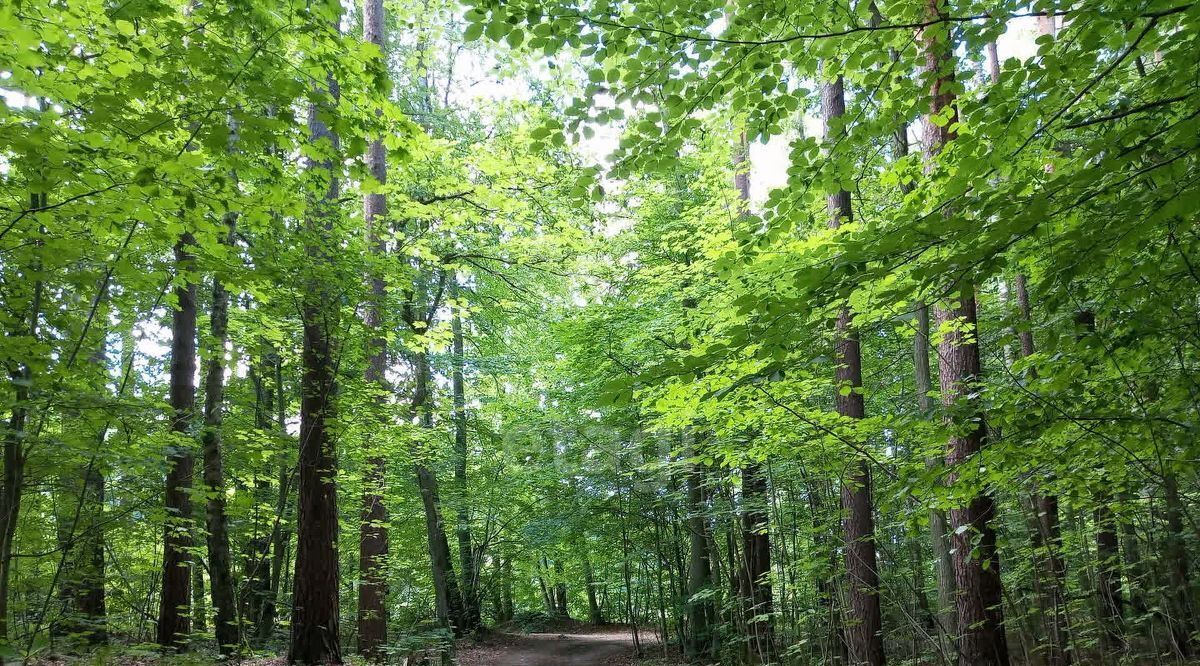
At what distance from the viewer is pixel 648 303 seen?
11.4 m

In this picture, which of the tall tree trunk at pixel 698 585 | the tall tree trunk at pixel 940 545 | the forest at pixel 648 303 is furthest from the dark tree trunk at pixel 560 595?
the tall tree trunk at pixel 940 545

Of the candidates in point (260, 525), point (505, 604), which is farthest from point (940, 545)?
point (505, 604)

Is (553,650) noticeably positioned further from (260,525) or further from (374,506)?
(260,525)

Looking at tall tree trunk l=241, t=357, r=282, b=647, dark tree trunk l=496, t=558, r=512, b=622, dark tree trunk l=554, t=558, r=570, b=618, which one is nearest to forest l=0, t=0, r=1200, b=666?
tall tree trunk l=241, t=357, r=282, b=647

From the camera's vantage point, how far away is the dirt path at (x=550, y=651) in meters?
14.5

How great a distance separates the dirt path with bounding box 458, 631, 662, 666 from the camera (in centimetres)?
1455

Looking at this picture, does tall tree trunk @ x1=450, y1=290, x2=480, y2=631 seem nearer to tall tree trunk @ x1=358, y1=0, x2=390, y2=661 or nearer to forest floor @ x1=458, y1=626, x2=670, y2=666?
forest floor @ x1=458, y1=626, x2=670, y2=666

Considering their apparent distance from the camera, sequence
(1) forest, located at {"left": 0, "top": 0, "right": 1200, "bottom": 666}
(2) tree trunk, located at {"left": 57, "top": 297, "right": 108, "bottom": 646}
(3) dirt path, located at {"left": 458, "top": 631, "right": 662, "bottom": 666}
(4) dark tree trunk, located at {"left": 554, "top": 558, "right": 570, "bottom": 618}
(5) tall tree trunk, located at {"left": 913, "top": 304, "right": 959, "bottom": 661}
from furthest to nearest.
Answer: (4) dark tree trunk, located at {"left": 554, "top": 558, "right": 570, "bottom": 618} < (3) dirt path, located at {"left": 458, "top": 631, "right": 662, "bottom": 666} < (5) tall tree trunk, located at {"left": 913, "top": 304, "right": 959, "bottom": 661} < (2) tree trunk, located at {"left": 57, "top": 297, "right": 108, "bottom": 646} < (1) forest, located at {"left": 0, "top": 0, "right": 1200, "bottom": 666}

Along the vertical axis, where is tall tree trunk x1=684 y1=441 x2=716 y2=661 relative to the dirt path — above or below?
above

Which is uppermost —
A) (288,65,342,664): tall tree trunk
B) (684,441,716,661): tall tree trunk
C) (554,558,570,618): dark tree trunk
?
(288,65,342,664): tall tree trunk

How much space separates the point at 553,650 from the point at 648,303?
10.0m

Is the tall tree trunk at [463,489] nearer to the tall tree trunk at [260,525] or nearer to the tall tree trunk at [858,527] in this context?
the tall tree trunk at [260,525]

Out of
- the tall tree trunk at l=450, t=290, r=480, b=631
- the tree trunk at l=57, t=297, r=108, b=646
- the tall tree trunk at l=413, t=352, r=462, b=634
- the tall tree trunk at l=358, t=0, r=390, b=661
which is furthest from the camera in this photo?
the tall tree trunk at l=450, t=290, r=480, b=631

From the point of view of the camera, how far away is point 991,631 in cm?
580
